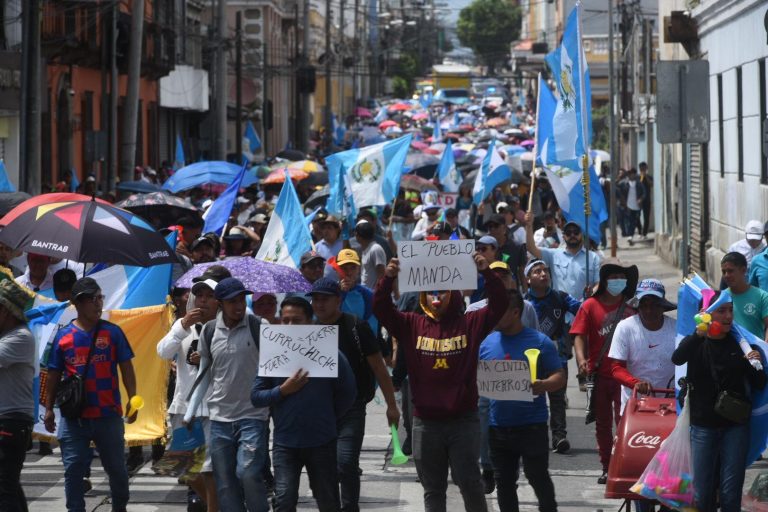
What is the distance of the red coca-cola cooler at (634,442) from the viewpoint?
27.0 feet

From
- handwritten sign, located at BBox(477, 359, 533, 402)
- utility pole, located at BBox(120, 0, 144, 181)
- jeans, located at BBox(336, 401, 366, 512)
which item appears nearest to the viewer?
handwritten sign, located at BBox(477, 359, 533, 402)

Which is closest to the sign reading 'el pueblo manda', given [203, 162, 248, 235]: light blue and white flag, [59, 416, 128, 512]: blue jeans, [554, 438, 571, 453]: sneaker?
[59, 416, 128, 512]: blue jeans

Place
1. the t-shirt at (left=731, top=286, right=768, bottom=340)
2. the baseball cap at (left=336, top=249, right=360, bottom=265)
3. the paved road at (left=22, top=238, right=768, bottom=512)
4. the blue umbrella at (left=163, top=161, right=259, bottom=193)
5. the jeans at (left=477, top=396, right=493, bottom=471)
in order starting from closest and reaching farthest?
the jeans at (left=477, top=396, right=493, bottom=471) < the paved road at (left=22, top=238, right=768, bottom=512) < the t-shirt at (left=731, top=286, right=768, bottom=340) < the baseball cap at (left=336, top=249, right=360, bottom=265) < the blue umbrella at (left=163, top=161, right=259, bottom=193)

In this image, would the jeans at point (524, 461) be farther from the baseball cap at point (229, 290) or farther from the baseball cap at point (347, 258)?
the baseball cap at point (347, 258)

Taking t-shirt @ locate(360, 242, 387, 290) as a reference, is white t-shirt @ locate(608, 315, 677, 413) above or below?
below

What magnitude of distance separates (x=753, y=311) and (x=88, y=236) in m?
4.42

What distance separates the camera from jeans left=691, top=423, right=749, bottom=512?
8148mm

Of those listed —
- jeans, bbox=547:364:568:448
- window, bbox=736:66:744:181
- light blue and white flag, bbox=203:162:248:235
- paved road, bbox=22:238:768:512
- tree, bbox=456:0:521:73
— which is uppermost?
tree, bbox=456:0:521:73

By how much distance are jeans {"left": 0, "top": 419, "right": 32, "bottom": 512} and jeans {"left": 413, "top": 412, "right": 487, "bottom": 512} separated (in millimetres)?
2092

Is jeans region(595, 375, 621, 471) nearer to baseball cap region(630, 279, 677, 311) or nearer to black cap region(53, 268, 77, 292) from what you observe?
baseball cap region(630, 279, 677, 311)

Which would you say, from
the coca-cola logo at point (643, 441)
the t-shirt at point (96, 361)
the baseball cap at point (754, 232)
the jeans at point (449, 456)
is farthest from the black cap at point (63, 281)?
the baseball cap at point (754, 232)

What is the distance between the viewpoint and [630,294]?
10.3 metres

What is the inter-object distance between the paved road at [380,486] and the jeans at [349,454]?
3.34ft

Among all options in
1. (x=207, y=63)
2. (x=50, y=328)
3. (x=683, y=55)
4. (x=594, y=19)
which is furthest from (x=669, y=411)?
(x=594, y=19)
